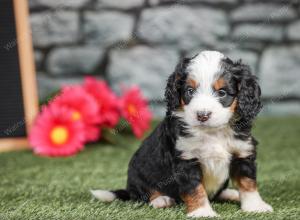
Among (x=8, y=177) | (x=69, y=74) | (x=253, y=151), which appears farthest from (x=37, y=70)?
(x=253, y=151)

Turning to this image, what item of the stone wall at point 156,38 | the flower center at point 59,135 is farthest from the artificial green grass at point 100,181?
the stone wall at point 156,38

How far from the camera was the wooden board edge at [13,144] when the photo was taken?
504cm

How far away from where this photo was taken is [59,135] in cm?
478

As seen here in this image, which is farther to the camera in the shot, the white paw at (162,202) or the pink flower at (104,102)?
the pink flower at (104,102)

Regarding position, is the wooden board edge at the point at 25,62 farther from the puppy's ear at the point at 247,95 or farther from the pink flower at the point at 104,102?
the puppy's ear at the point at 247,95

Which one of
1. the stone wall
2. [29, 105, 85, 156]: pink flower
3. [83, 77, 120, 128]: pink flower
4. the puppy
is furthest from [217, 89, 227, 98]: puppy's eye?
the stone wall

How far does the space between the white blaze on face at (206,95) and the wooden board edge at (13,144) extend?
2656 millimetres

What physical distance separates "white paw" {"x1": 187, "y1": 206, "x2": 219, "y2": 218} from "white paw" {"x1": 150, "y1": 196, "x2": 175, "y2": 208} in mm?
231

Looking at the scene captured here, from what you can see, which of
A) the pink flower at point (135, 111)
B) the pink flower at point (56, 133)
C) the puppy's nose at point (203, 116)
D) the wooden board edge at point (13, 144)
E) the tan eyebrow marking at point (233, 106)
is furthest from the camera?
the pink flower at point (135, 111)

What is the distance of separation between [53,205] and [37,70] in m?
3.32

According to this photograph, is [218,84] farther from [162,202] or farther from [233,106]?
[162,202]

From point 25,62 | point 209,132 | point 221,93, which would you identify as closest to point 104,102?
point 25,62

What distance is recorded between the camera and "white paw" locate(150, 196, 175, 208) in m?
2.91

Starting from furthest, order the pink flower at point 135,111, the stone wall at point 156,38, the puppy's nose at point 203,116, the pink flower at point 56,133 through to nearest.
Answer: the stone wall at point 156,38 → the pink flower at point 135,111 → the pink flower at point 56,133 → the puppy's nose at point 203,116
